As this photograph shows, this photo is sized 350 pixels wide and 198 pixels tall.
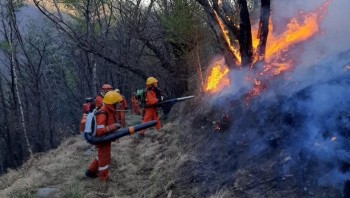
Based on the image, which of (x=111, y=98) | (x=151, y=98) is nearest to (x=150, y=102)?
(x=151, y=98)

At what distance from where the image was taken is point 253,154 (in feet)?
24.5

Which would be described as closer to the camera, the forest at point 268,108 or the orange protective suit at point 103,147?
the forest at point 268,108

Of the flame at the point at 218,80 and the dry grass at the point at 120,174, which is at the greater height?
the flame at the point at 218,80

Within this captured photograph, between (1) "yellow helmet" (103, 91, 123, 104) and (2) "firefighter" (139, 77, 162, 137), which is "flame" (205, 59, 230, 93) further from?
(1) "yellow helmet" (103, 91, 123, 104)

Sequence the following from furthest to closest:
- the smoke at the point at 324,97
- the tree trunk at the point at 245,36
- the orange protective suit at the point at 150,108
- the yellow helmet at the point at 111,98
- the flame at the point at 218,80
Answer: the orange protective suit at the point at 150,108 → the flame at the point at 218,80 → the tree trunk at the point at 245,36 → the yellow helmet at the point at 111,98 → the smoke at the point at 324,97

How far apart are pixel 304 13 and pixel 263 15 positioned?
1.98 m

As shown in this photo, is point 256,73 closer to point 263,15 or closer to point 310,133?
point 263,15

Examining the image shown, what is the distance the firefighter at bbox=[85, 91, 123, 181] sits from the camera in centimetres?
882

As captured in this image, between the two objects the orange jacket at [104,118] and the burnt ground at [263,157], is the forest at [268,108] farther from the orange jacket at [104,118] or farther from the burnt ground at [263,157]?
the orange jacket at [104,118]

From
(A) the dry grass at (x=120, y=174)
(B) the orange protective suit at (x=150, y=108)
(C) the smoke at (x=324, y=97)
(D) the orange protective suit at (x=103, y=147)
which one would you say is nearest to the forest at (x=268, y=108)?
(C) the smoke at (x=324, y=97)

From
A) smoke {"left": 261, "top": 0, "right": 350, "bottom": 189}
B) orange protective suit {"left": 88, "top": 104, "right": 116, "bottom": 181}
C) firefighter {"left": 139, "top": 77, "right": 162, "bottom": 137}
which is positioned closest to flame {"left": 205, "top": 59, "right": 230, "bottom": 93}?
firefighter {"left": 139, "top": 77, "right": 162, "bottom": 137}

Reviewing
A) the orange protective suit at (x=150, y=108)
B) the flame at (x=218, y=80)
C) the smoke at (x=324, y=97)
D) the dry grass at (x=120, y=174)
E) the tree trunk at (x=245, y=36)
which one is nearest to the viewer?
the smoke at (x=324, y=97)

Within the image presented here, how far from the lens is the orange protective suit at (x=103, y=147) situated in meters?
8.80

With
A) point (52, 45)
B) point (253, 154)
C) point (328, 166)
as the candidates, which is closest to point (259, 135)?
point (253, 154)
